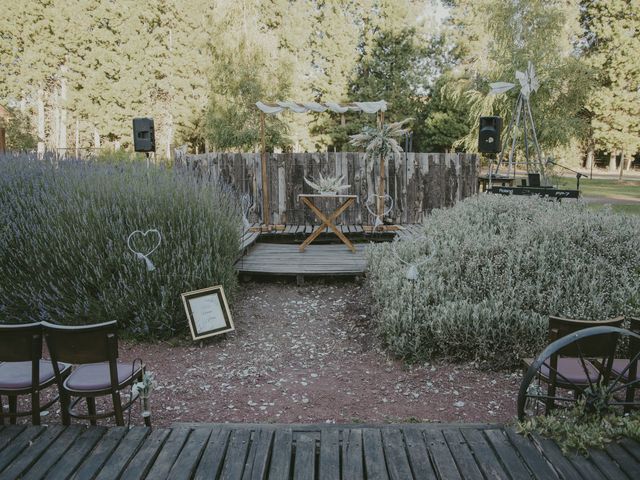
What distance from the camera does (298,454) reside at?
2.49 metres

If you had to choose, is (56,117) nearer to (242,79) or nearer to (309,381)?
(242,79)

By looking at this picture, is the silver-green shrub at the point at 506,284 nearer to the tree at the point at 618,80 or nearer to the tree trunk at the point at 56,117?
the tree at the point at 618,80

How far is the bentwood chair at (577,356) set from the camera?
8.93 ft

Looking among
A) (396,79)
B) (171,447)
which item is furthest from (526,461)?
(396,79)

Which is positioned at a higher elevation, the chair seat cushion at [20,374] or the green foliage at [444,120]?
the green foliage at [444,120]

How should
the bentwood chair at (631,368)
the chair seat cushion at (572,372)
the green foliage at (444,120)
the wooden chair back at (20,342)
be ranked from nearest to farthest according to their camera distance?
the wooden chair back at (20,342)
the bentwood chair at (631,368)
the chair seat cushion at (572,372)
the green foliage at (444,120)

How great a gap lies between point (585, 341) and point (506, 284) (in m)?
1.87

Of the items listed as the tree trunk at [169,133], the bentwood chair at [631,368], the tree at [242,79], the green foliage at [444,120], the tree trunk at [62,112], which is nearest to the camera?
the bentwood chair at [631,368]

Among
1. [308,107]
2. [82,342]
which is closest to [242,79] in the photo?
[308,107]

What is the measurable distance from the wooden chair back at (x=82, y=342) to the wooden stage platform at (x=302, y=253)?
3461 mm

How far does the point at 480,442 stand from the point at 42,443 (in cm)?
235

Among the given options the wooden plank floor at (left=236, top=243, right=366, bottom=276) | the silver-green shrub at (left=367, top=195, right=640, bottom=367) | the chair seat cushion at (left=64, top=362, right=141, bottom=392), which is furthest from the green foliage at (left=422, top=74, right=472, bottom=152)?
the chair seat cushion at (left=64, top=362, right=141, bottom=392)

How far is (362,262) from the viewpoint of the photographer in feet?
23.0

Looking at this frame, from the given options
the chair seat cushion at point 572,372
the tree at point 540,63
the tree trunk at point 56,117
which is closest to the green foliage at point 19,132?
the tree trunk at point 56,117
